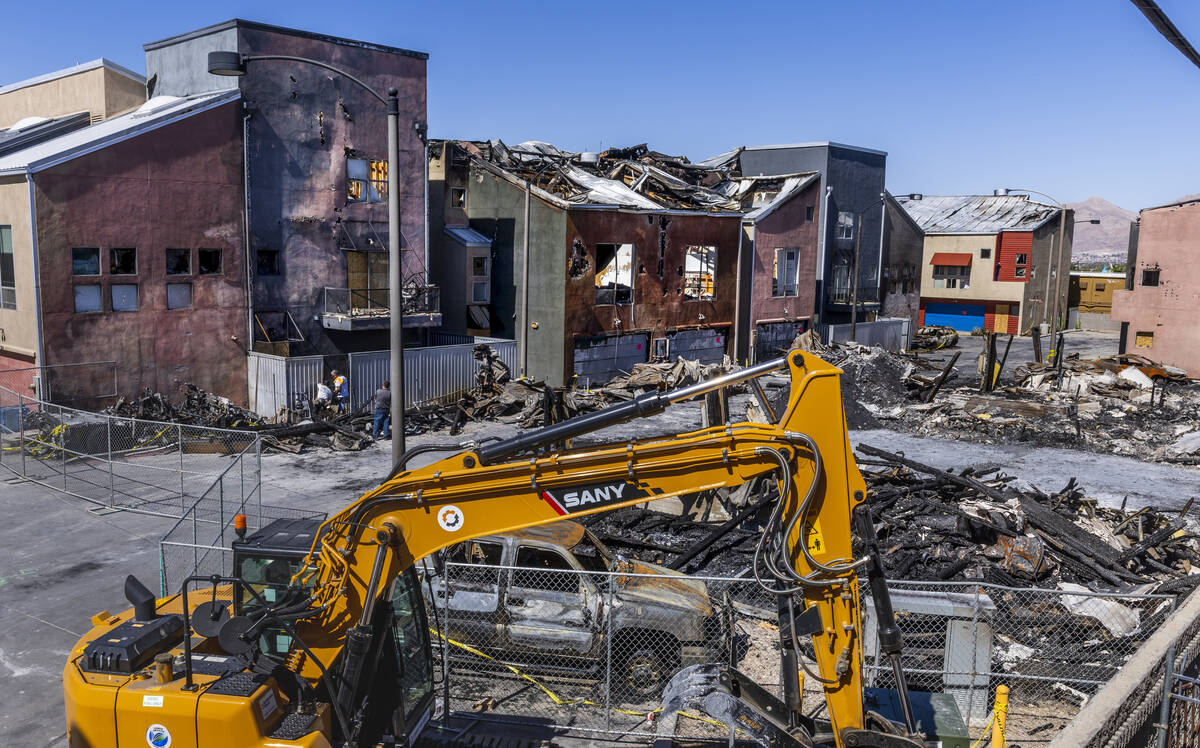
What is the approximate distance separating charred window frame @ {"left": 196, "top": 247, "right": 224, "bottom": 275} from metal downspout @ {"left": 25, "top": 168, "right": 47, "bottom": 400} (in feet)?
13.9

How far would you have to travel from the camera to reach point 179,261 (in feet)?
86.0

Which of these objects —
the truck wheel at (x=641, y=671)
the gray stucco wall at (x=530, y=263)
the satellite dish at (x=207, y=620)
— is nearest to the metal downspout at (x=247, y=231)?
the gray stucco wall at (x=530, y=263)

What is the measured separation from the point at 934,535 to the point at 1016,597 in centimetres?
231

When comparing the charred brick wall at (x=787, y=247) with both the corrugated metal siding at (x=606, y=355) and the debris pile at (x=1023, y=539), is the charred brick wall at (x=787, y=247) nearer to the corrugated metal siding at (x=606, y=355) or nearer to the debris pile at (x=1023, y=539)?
the corrugated metal siding at (x=606, y=355)

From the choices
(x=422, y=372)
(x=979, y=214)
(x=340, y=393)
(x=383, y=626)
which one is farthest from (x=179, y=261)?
(x=979, y=214)

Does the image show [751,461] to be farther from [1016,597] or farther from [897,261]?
[897,261]

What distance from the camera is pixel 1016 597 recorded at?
1272cm

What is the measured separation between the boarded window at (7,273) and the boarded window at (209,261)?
15.1 ft

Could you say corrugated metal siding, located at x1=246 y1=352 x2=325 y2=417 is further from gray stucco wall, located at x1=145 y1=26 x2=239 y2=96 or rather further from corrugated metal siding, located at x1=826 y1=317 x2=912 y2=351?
corrugated metal siding, located at x1=826 y1=317 x2=912 y2=351

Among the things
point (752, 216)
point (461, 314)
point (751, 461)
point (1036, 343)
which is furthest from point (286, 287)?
point (1036, 343)

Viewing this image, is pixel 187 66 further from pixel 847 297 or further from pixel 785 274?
pixel 847 297

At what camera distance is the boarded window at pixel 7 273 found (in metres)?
24.4

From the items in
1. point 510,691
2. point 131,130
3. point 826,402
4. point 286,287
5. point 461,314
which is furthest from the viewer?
point 461,314

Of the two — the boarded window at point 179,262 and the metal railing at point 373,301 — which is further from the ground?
the boarded window at point 179,262
